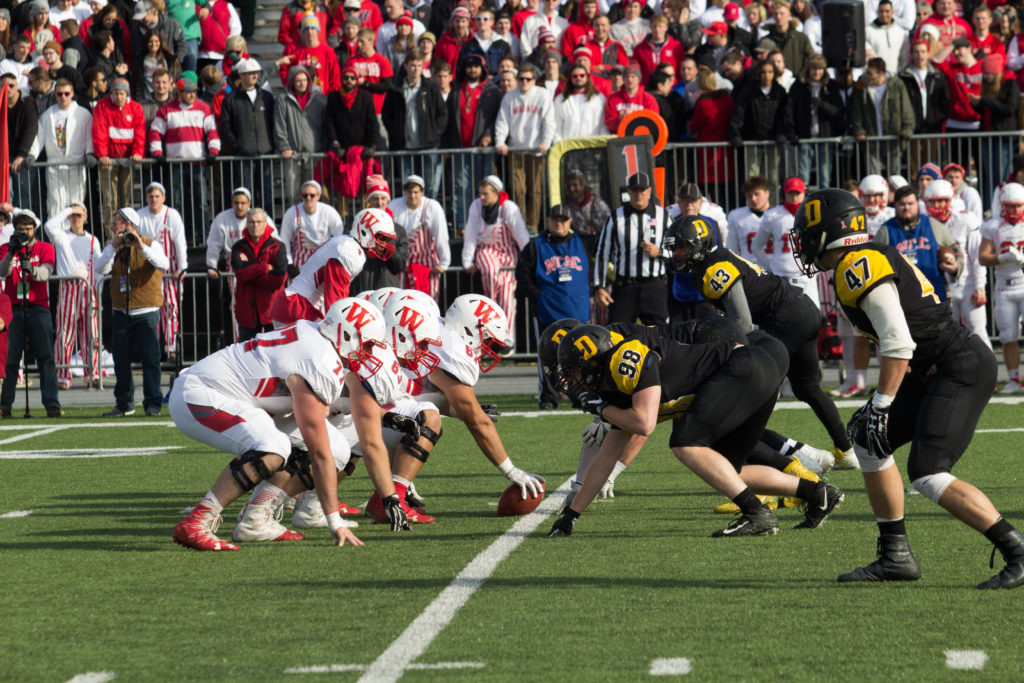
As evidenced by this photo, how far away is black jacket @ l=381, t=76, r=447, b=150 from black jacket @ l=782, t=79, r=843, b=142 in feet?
12.1

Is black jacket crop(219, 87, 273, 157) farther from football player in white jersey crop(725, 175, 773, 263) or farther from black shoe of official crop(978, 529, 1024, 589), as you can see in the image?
black shoe of official crop(978, 529, 1024, 589)

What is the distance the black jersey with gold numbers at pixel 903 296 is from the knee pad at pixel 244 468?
2725 mm

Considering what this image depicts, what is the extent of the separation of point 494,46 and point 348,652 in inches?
516

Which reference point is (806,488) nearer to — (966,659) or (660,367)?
(660,367)

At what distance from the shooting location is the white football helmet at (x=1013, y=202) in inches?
530

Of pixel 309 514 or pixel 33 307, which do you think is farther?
pixel 33 307

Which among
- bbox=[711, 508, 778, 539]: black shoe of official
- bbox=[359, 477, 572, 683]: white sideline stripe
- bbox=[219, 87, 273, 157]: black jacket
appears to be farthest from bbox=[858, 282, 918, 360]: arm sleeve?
bbox=[219, 87, 273, 157]: black jacket

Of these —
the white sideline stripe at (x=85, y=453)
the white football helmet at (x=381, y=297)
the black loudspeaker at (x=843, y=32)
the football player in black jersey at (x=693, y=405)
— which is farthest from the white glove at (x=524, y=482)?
the black loudspeaker at (x=843, y=32)

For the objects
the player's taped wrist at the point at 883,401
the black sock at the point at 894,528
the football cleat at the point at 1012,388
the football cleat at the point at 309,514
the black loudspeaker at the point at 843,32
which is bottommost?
the football cleat at the point at 1012,388

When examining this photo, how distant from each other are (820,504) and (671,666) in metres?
2.74

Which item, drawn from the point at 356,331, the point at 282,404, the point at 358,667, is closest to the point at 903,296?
the point at 356,331

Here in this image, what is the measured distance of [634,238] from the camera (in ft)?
42.0

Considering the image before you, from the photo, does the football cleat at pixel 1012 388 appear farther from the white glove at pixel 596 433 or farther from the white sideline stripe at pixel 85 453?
the white sideline stripe at pixel 85 453

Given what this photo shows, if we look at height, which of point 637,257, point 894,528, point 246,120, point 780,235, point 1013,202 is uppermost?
point 246,120
